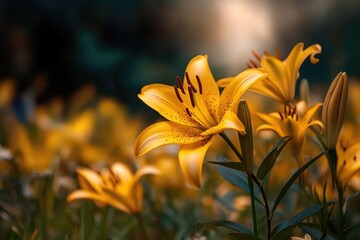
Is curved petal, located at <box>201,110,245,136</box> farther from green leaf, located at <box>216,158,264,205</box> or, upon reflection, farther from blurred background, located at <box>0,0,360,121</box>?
blurred background, located at <box>0,0,360,121</box>

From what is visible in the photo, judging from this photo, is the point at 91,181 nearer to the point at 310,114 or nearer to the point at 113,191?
the point at 113,191

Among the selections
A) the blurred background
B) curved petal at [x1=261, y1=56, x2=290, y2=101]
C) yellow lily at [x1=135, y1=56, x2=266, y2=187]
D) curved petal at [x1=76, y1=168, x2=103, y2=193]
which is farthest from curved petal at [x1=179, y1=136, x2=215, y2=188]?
the blurred background

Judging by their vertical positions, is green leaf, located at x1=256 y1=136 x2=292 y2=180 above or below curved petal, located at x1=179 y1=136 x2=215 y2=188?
below

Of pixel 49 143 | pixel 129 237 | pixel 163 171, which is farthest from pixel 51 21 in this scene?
pixel 129 237

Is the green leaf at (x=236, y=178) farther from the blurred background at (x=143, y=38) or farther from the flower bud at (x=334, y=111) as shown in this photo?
the blurred background at (x=143, y=38)

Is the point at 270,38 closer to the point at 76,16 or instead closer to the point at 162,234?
the point at 76,16

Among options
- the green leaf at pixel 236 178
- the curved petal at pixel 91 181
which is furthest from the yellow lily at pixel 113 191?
the green leaf at pixel 236 178
